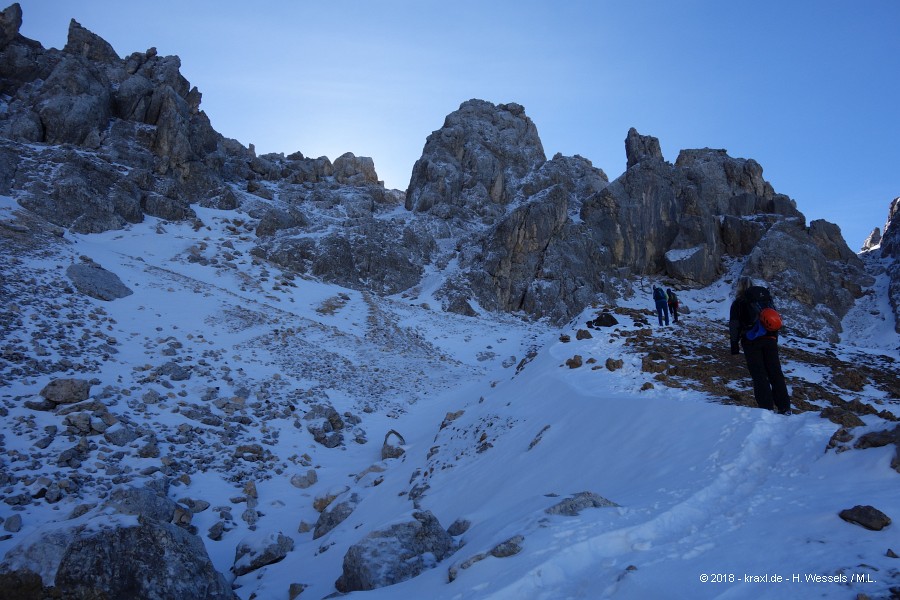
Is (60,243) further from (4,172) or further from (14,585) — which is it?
(14,585)

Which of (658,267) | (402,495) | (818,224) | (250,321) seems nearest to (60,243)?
(250,321)

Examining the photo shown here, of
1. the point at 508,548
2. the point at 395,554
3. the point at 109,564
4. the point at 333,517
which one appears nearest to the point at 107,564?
the point at 109,564

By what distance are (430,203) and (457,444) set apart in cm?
4959

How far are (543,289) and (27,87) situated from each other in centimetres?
5399

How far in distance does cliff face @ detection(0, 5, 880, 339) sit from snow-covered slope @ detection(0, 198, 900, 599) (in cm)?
1472

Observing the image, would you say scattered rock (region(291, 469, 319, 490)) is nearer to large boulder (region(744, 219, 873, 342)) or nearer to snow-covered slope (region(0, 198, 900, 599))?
snow-covered slope (region(0, 198, 900, 599))

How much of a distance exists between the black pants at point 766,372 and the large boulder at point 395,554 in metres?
5.16

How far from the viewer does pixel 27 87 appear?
49406 millimetres

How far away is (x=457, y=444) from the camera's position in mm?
12570

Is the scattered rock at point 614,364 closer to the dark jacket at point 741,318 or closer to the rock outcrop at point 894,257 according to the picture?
the dark jacket at point 741,318

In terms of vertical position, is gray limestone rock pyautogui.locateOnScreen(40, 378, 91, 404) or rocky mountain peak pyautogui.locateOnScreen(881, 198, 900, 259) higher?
rocky mountain peak pyautogui.locateOnScreen(881, 198, 900, 259)

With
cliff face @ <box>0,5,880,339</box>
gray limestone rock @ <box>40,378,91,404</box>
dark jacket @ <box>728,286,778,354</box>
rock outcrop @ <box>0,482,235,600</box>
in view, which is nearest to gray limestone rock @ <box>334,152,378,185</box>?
cliff face @ <box>0,5,880,339</box>

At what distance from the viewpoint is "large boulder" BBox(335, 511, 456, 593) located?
598 cm

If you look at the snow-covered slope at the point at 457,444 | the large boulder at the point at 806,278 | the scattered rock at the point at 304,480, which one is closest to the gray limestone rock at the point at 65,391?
the snow-covered slope at the point at 457,444
